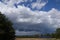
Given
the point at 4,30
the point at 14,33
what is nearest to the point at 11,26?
the point at 14,33

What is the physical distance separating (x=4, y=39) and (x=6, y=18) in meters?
9.33

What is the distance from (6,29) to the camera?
240 ft

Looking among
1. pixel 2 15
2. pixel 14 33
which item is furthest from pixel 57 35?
pixel 2 15

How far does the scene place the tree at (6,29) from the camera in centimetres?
7024

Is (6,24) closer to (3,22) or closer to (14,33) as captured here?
(3,22)

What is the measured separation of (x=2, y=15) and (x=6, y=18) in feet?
6.38

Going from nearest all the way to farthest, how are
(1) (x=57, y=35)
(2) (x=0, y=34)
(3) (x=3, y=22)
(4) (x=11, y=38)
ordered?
(2) (x=0, y=34) → (3) (x=3, y=22) → (4) (x=11, y=38) → (1) (x=57, y=35)

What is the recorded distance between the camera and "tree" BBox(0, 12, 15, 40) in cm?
7024

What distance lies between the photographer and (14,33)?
82.5 m

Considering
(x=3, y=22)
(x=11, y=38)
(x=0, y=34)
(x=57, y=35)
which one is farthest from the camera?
(x=57, y=35)

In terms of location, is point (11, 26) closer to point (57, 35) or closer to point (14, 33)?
point (14, 33)

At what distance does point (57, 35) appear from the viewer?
118312 millimetres

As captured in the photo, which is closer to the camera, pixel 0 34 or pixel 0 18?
pixel 0 34

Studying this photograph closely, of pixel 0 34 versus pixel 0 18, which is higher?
pixel 0 18
